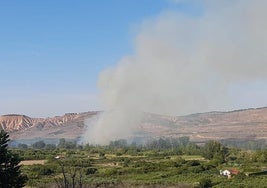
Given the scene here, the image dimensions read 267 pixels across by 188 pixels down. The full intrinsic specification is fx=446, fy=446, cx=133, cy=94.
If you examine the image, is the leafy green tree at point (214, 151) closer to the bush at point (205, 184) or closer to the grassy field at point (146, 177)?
the grassy field at point (146, 177)

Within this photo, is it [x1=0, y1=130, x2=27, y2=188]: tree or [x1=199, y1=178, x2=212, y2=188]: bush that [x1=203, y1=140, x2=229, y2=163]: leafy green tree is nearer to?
[x1=199, y1=178, x2=212, y2=188]: bush

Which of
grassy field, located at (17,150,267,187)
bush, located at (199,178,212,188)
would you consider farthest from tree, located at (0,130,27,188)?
bush, located at (199,178,212,188)

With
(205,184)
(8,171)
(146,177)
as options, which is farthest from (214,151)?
(8,171)

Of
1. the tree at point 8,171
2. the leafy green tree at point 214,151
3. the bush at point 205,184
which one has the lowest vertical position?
the bush at point 205,184

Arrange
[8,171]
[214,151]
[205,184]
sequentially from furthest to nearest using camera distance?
[214,151] < [205,184] < [8,171]

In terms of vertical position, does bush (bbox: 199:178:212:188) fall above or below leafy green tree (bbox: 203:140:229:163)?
below

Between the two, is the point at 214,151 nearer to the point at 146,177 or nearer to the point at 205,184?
the point at 146,177

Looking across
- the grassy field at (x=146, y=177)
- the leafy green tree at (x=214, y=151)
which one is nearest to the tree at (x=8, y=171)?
the grassy field at (x=146, y=177)

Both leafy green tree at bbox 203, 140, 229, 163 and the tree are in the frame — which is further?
leafy green tree at bbox 203, 140, 229, 163

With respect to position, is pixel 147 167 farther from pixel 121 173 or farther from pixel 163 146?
pixel 163 146

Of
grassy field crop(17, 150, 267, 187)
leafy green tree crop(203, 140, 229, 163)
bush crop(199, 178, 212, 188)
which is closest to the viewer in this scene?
bush crop(199, 178, 212, 188)

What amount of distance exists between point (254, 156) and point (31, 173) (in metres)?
40.7

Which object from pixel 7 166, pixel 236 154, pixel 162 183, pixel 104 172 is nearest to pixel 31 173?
pixel 104 172

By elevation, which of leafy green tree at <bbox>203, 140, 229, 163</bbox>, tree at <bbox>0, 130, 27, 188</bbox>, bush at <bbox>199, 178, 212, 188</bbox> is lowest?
bush at <bbox>199, 178, 212, 188</bbox>
